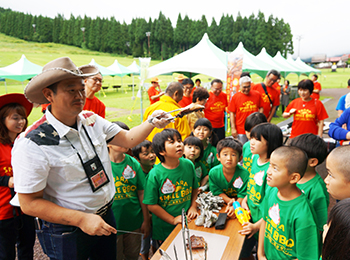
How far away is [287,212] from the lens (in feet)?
5.24

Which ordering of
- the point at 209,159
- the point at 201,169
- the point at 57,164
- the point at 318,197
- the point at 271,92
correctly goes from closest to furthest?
the point at 57,164 < the point at 318,197 < the point at 201,169 < the point at 209,159 < the point at 271,92

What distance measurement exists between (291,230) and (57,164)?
1.62 m

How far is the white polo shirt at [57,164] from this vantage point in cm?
124

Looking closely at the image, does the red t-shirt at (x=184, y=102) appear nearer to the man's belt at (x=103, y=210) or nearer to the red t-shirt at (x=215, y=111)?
the red t-shirt at (x=215, y=111)

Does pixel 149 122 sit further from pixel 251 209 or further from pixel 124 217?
pixel 251 209

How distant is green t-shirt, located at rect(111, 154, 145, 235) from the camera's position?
90.9 inches

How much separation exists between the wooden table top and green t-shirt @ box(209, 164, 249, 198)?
509mm

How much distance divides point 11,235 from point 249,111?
440 centimetres

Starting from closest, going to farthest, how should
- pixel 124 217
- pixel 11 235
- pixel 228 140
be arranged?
pixel 11 235 < pixel 124 217 < pixel 228 140

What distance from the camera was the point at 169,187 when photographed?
7.23 feet

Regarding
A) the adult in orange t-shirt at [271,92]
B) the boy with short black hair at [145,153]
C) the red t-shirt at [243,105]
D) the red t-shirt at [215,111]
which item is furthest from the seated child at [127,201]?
the adult in orange t-shirt at [271,92]

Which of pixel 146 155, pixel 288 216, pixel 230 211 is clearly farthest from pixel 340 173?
pixel 146 155

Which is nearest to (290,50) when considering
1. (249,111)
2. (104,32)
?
(104,32)

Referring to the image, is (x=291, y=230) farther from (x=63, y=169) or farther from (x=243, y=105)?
(x=243, y=105)
